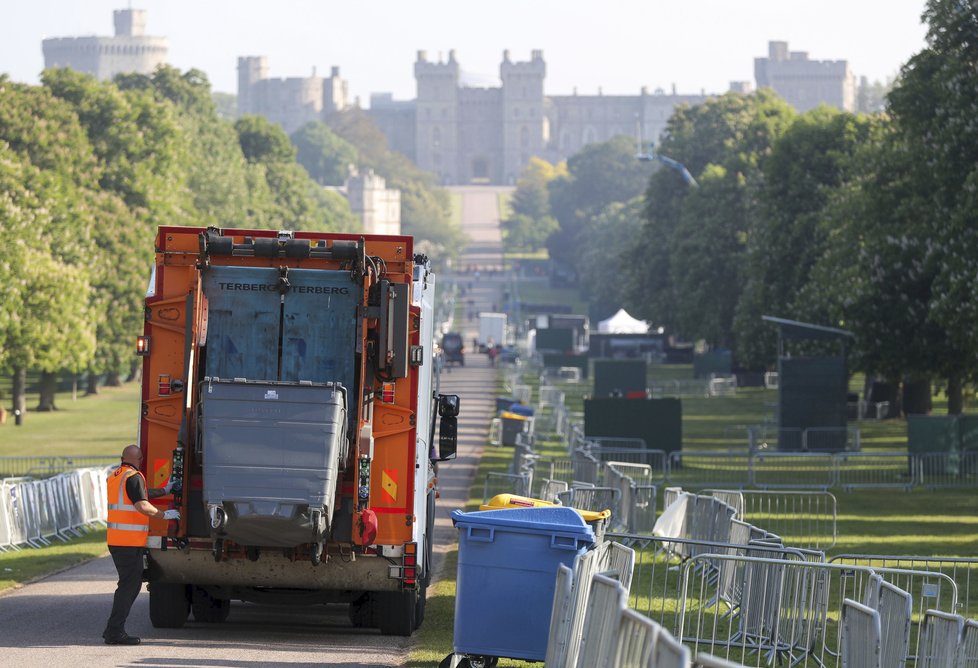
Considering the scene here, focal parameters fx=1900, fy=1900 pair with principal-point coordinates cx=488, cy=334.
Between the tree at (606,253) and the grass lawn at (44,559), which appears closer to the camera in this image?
the grass lawn at (44,559)

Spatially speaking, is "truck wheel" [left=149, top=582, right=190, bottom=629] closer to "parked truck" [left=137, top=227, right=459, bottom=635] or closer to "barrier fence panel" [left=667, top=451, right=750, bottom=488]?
"parked truck" [left=137, top=227, right=459, bottom=635]

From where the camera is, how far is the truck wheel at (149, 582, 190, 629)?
15656 millimetres

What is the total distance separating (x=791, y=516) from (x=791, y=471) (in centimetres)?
840

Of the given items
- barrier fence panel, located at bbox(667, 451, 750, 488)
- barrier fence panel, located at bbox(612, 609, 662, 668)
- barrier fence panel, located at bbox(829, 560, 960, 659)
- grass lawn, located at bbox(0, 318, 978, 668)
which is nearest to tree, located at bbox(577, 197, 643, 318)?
grass lawn, located at bbox(0, 318, 978, 668)

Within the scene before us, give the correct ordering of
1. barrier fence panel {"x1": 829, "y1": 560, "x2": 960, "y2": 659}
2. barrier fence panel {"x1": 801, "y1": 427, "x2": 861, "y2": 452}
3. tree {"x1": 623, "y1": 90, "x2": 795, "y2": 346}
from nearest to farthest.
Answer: barrier fence panel {"x1": 829, "y1": 560, "x2": 960, "y2": 659} → barrier fence panel {"x1": 801, "y1": 427, "x2": 861, "y2": 452} → tree {"x1": 623, "y1": 90, "x2": 795, "y2": 346}

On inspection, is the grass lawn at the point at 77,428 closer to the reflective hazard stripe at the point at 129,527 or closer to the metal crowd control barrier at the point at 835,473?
the metal crowd control barrier at the point at 835,473

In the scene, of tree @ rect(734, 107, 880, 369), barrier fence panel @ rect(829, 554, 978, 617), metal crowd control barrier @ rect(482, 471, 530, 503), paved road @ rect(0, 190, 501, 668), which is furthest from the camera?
tree @ rect(734, 107, 880, 369)

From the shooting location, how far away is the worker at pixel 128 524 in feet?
47.0

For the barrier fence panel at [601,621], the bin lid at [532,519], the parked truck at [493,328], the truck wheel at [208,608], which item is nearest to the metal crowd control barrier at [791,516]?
the truck wheel at [208,608]

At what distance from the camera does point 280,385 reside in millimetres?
14383

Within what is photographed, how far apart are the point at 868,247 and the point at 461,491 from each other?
12.7 metres

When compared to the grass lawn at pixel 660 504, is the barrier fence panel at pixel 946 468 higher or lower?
A: higher

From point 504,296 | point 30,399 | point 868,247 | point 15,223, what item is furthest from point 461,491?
point 504,296

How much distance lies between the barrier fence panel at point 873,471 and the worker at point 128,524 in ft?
66.4
